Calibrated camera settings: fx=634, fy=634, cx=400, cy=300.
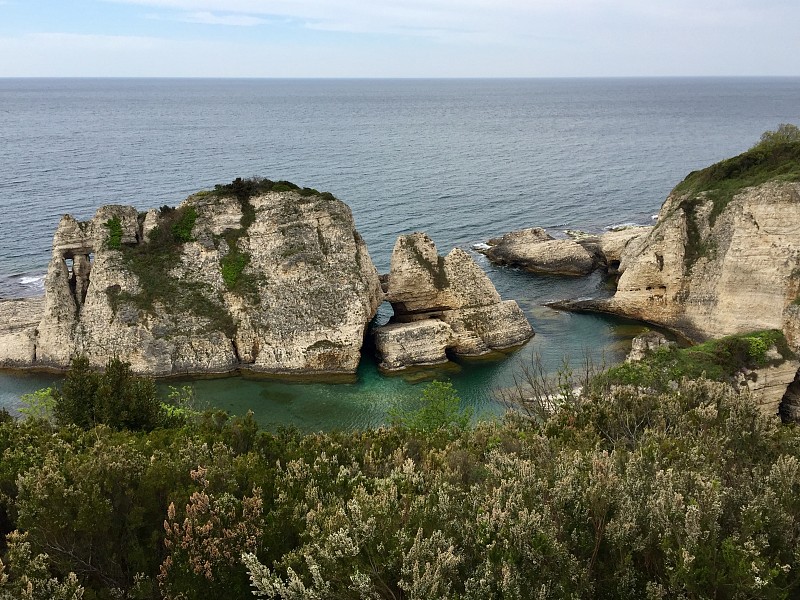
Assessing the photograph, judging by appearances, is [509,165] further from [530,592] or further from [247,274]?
[530,592]

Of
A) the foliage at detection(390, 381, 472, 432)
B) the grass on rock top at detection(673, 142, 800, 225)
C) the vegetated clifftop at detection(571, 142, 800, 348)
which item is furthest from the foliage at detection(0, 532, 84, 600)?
the grass on rock top at detection(673, 142, 800, 225)

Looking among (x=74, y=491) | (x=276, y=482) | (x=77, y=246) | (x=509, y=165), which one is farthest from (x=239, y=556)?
(x=509, y=165)

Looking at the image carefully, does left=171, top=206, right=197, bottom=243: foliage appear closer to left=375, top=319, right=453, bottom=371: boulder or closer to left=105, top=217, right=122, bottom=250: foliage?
left=105, top=217, right=122, bottom=250: foliage

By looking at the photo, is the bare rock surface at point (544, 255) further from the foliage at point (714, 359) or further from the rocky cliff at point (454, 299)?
the foliage at point (714, 359)

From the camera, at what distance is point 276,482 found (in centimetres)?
1644

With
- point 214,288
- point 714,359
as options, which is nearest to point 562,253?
point 714,359

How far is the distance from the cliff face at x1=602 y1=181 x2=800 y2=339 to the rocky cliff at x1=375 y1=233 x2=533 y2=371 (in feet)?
35.0

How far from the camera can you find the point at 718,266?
46.1 m

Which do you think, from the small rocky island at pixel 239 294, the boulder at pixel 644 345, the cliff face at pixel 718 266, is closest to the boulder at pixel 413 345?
the small rocky island at pixel 239 294

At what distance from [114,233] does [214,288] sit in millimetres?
7841

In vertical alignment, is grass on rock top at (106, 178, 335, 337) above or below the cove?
above

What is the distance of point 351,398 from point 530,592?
2885 centimetres

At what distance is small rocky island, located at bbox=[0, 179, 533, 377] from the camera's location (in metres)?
42.7

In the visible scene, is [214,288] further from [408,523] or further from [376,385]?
[408,523]
